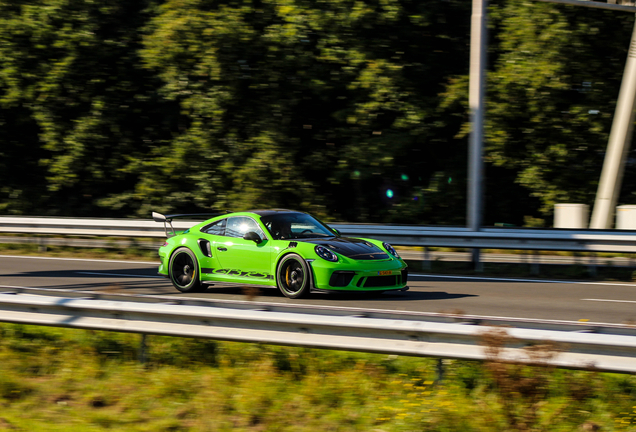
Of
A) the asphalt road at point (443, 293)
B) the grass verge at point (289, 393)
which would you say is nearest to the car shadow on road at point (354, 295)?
the asphalt road at point (443, 293)

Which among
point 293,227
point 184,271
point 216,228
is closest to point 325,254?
point 293,227

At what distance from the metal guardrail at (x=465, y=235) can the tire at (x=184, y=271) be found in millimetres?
5193

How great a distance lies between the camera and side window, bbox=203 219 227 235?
1101 centimetres

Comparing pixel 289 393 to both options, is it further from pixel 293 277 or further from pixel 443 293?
pixel 443 293

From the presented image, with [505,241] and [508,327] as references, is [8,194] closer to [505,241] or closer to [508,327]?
[505,241]

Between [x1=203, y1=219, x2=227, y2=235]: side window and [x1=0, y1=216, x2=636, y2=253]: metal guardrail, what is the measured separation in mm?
5060

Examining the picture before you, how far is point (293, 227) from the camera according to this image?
10617mm

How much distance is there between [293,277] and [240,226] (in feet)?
4.27

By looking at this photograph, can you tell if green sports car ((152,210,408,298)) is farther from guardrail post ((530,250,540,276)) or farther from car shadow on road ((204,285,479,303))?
guardrail post ((530,250,540,276))

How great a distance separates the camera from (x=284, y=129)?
2181cm

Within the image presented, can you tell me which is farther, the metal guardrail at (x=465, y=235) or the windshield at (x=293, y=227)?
the metal guardrail at (x=465, y=235)

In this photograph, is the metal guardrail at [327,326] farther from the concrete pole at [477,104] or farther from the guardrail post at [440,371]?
the concrete pole at [477,104]

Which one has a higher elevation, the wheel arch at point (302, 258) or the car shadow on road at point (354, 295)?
the wheel arch at point (302, 258)

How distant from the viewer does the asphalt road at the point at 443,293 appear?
30.6ft
